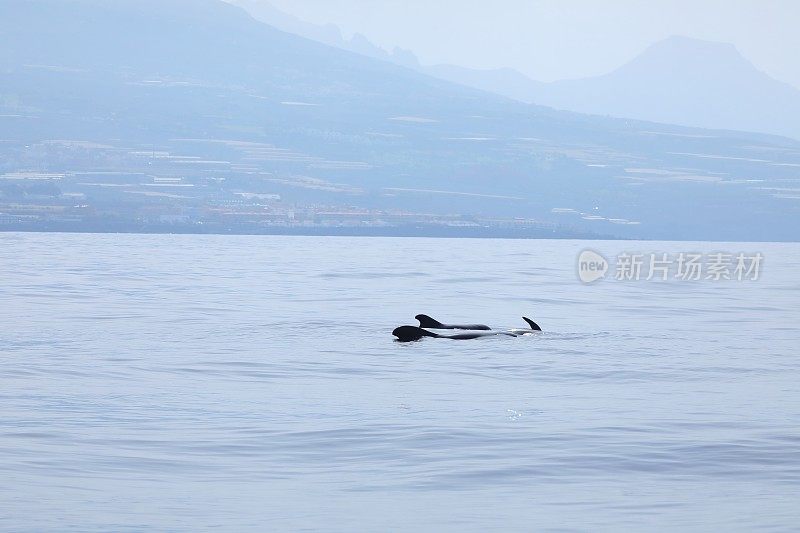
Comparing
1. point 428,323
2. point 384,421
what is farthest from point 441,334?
point 384,421

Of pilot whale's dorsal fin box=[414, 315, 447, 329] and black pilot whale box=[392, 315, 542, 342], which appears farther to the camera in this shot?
pilot whale's dorsal fin box=[414, 315, 447, 329]

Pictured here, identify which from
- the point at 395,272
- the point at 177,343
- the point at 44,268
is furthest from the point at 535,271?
the point at 177,343

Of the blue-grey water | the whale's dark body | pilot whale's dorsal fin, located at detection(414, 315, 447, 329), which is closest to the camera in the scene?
the blue-grey water

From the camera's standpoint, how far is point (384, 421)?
18000 mm

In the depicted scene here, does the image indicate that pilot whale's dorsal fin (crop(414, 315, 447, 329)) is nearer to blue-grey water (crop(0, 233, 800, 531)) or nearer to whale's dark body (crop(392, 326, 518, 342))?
whale's dark body (crop(392, 326, 518, 342))

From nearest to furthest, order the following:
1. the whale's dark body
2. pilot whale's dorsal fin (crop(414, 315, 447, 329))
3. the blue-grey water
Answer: the blue-grey water
the whale's dark body
pilot whale's dorsal fin (crop(414, 315, 447, 329))

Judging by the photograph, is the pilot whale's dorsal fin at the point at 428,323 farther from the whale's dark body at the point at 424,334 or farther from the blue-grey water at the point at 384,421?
the blue-grey water at the point at 384,421

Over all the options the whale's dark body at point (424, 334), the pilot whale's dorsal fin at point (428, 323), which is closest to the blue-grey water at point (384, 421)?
the whale's dark body at point (424, 334)

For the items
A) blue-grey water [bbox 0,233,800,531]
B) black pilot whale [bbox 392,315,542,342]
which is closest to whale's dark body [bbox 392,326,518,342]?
black pilot whale [bbox 392,315,542,342]

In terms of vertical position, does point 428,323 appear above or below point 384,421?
above

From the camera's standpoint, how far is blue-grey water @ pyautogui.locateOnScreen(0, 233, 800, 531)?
1298 cm

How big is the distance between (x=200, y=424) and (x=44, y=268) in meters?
45.6

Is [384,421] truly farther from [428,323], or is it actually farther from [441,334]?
[428,323]

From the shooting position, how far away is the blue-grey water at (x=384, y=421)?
1298cm
